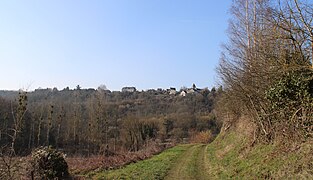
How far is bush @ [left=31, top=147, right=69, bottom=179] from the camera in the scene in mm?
16141

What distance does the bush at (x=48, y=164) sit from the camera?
16.1 meters

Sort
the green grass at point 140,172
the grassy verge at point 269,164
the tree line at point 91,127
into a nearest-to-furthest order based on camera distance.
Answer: the grassy verge at point 269,164, the green grass at point 140,172, the tree line at point 91,127

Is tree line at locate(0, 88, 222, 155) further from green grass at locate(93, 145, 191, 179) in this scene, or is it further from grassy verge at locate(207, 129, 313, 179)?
grassy verge at locate(207, 129, 313, 179)

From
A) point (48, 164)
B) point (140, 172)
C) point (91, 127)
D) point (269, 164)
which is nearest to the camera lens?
point (269, 164)

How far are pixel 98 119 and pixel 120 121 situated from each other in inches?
596

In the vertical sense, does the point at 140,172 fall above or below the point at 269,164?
below

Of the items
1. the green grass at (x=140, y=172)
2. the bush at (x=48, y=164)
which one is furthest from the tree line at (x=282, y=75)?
the bush at (x=48, y=164)

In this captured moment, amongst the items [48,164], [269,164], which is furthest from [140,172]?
[269,164]

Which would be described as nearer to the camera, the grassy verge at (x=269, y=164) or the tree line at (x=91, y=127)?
the grassy verge at (x=269, y=164)

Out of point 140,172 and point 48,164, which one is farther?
point 140,172

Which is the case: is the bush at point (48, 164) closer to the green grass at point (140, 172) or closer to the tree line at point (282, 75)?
the green grass at point (140, 172)

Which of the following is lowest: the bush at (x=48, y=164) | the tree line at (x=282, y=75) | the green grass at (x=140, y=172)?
the green grass at (x=140, y=172)

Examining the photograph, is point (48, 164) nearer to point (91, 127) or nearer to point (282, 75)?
point (282, 75)

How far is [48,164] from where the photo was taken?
16.9 metres
